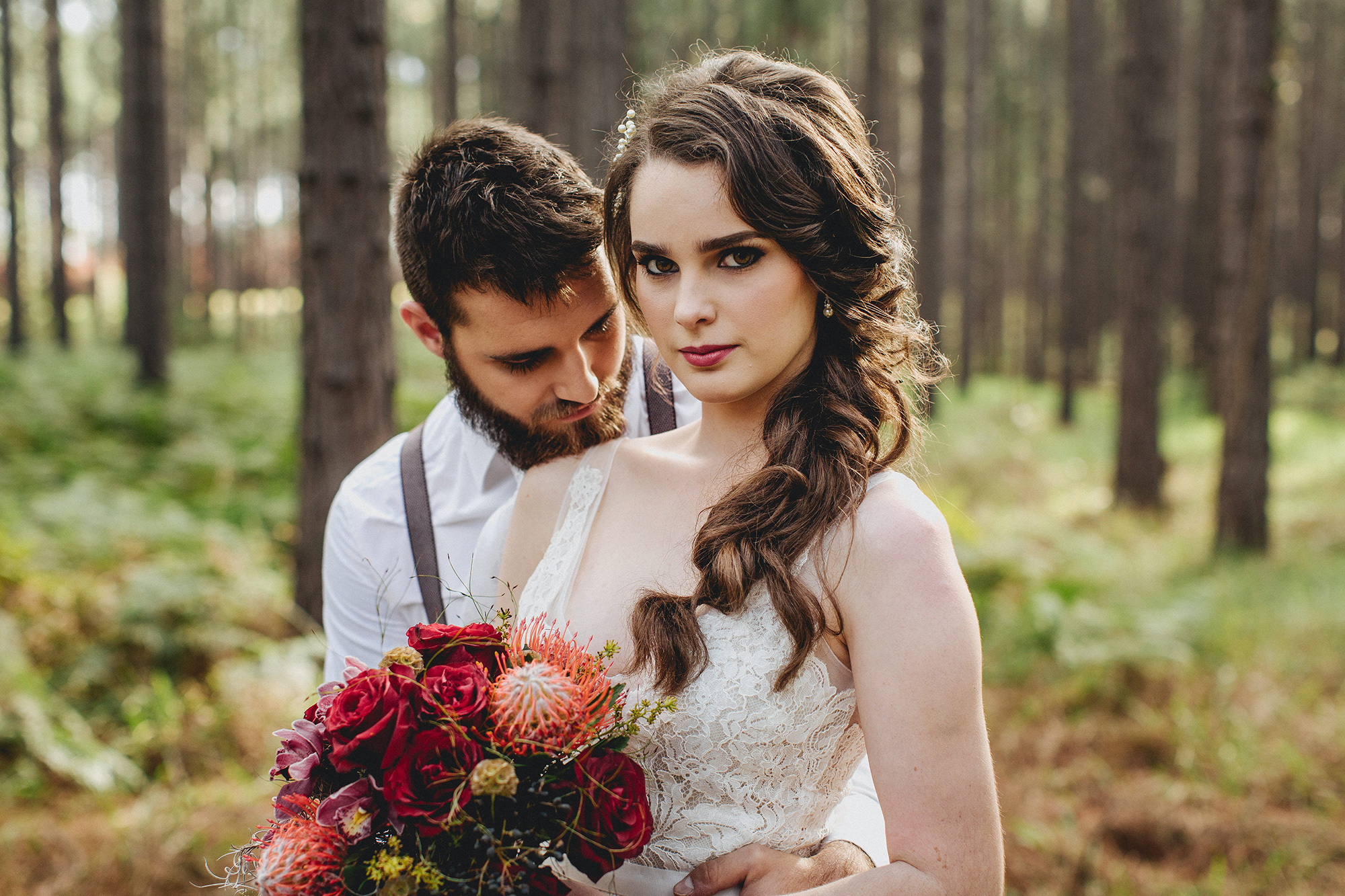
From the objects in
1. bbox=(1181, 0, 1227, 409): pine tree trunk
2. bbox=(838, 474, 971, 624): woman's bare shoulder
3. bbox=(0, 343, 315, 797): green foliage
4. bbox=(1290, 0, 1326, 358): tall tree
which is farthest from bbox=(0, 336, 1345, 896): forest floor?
bbox=(1290, 0, 1326, 358): tall tree

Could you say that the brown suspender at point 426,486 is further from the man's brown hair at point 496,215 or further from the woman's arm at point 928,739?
the woman's arm at point 928,739

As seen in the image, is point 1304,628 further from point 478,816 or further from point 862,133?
point 478,816

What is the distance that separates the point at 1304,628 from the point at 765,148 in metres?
6.36

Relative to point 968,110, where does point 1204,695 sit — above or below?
below

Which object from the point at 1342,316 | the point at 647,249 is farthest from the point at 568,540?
the point at 1342,316

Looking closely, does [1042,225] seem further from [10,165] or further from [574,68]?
[10,165]

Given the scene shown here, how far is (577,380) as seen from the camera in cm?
234

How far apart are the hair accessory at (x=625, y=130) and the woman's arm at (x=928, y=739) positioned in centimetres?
→ 106

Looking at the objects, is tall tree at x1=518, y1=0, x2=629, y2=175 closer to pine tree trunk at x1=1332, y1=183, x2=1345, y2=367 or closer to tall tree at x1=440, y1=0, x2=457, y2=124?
tall tree at x1=440, y1=0, x2=457, y2=124

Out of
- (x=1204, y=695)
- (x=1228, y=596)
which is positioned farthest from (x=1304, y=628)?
(x=1204, y=695)

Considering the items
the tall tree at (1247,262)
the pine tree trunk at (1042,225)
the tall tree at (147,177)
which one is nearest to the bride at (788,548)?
the tall tree at (1247,262)

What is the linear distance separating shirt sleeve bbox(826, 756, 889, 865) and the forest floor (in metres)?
0.81

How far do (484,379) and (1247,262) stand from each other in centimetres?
790

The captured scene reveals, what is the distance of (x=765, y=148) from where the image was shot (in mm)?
1686
